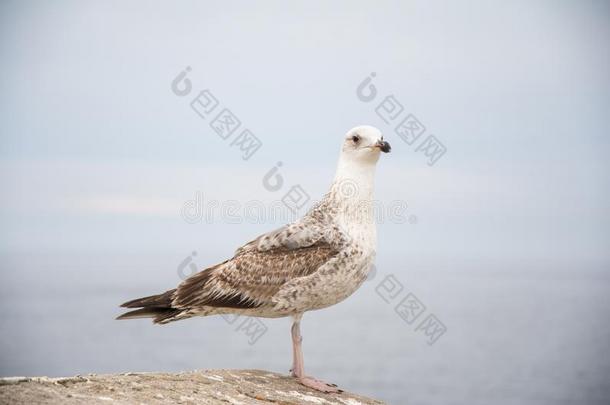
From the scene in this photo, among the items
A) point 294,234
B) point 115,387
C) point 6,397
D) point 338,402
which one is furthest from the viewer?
point 294,234

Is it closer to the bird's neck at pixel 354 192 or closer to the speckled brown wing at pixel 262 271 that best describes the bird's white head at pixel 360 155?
the bird's neck at pixel 354 192

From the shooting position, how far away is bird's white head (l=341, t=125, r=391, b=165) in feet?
34.3

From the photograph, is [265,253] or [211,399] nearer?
[211,399]

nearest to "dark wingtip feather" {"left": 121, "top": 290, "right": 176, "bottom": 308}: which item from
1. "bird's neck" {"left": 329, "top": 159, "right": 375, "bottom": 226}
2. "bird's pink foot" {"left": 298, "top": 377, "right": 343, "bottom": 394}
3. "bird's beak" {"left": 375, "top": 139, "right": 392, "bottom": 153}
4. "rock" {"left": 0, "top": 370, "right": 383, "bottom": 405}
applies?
Answer: "rock" {"left": 0, "top": 370, "right": 383, "bottom": 405}

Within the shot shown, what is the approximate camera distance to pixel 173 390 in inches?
329

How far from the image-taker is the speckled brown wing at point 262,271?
10.2 meters

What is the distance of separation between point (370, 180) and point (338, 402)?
3341 millimetres

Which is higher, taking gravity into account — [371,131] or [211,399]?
[371,131]

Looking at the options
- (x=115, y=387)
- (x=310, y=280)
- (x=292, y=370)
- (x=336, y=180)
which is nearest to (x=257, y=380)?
(x=292, y=370)


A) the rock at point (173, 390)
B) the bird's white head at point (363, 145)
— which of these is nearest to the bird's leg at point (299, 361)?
the rock at point (173, 390)

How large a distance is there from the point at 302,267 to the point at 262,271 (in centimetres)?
65

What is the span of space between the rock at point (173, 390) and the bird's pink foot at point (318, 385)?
0.31 ft

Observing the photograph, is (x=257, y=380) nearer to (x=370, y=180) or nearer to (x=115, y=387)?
(x=115, y=387)

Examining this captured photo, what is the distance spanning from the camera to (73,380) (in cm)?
816
